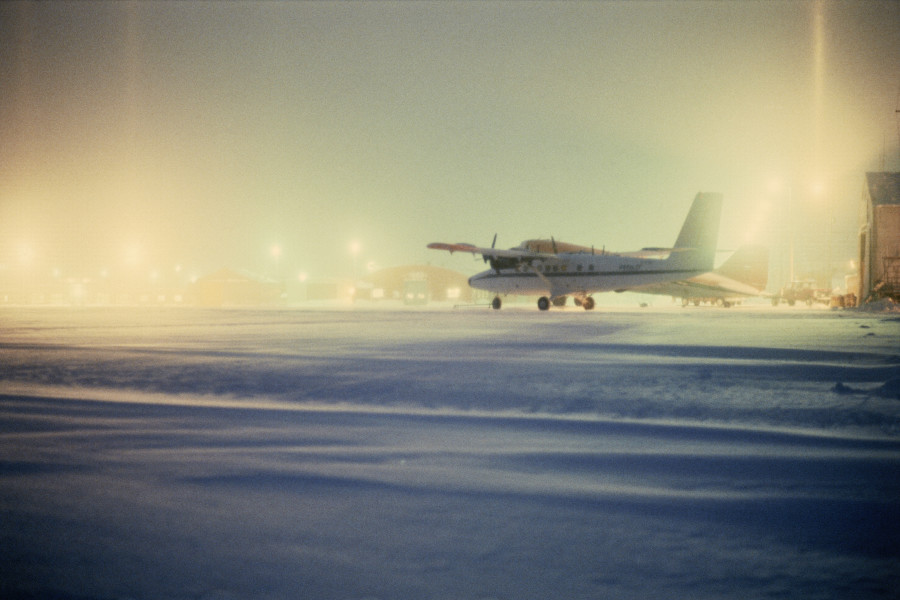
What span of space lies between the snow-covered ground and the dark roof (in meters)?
48.3

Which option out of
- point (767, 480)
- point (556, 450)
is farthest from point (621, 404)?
point (767, 480)

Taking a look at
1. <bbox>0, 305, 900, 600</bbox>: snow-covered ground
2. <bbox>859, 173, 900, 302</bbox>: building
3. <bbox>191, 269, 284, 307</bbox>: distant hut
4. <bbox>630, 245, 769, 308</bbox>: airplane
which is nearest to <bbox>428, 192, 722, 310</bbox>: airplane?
<bbox>630, 245, 769, 308</bbox>: airplane

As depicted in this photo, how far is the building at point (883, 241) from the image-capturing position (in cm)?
4733

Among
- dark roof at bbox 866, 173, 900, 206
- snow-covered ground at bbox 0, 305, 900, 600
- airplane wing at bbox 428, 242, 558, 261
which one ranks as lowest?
snow-covered ground at bbox 0, 305, 900, 600

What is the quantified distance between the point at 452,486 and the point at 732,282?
53.1m

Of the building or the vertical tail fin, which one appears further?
the building

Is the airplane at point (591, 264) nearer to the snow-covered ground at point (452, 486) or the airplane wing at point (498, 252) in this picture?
the airplane wing at point (498, 252)

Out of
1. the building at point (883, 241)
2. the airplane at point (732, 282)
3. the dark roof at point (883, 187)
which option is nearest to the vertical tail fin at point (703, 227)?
the airplane at point (732, 282)

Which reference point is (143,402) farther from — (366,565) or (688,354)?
(688,354)

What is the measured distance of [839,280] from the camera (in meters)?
94.4

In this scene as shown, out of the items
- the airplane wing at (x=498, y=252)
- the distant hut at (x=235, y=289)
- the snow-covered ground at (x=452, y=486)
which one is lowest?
the snow-covered ground at (x=452, y=486)

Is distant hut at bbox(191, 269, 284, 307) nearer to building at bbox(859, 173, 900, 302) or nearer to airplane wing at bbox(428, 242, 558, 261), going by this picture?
airplane wing at bbox(428, 242, 558, 261)

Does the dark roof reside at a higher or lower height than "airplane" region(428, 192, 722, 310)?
higher

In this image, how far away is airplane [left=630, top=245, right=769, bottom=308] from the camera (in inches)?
1953
